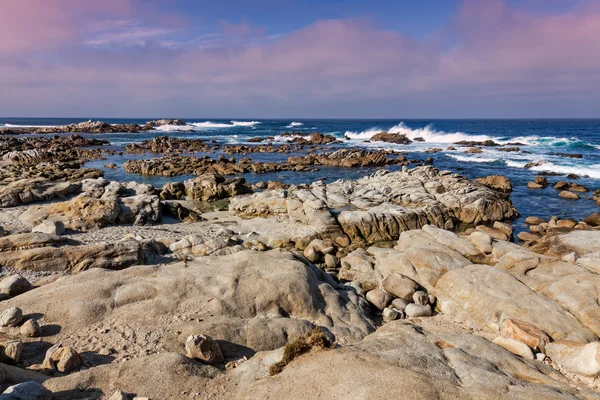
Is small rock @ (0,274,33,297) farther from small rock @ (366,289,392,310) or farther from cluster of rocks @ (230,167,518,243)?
cluster of rocks @ (230,167,518,243)

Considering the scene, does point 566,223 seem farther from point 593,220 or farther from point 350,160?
point 350,160

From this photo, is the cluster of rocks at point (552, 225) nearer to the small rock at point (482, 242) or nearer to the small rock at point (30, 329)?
the small rock at point (482, 242)

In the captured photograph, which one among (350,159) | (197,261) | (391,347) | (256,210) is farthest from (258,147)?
(391,347)

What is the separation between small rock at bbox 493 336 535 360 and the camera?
36.3 ft

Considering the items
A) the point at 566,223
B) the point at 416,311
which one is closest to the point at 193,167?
the point at 566,223

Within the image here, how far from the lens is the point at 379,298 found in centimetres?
1544

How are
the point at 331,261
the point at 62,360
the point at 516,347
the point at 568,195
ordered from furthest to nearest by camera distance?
the point at 568,195 < the point at 331,261 < the point at 516,347 < the point at 62,360

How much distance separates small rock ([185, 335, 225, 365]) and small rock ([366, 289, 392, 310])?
813cm

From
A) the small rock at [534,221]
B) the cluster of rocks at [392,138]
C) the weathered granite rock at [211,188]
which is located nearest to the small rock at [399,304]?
the small rock at [534,221]

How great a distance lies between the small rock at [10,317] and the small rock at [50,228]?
32.8 feet

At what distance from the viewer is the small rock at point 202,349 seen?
29.1 feet

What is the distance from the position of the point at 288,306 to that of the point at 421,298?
20.8ft

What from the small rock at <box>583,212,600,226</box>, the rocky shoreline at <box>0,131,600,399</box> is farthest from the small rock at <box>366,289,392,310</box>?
the small rock at <box>583,212,600,226</box>

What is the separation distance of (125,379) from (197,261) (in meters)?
6.96
